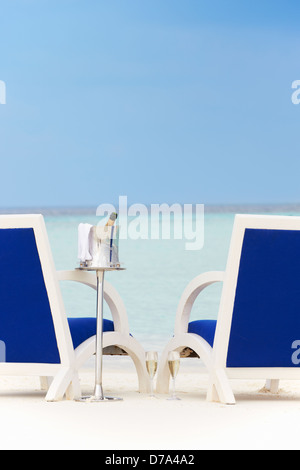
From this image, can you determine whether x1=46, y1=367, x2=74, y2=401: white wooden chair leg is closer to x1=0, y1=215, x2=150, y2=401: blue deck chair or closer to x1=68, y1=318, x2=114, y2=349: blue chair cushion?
x1=0, y1=215, x2=150, y2=401: blue deck chair

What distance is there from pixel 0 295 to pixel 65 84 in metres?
16.7

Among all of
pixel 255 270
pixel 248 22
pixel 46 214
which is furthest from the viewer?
pixel 46 214

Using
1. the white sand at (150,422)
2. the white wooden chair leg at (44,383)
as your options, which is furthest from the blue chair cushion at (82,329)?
the white wooden chair leg at (44,383)

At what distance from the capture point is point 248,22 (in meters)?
19.7

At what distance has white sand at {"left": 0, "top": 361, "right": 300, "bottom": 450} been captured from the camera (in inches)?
109

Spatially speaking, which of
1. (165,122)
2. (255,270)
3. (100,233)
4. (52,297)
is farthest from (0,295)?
(165,122)

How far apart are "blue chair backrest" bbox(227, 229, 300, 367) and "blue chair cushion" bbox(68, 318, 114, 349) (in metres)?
0.70

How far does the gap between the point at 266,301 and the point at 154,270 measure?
9420 millimetres

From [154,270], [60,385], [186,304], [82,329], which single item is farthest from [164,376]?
[154,270]

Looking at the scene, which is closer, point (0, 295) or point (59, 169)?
point (0, 295)

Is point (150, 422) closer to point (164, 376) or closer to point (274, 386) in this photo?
point (164, 376)

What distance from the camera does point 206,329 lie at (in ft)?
14.0

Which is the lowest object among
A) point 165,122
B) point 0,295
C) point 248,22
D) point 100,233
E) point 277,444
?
Result: point 277,444

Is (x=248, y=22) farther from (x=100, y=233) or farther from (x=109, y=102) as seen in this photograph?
(x=100, y=233)
